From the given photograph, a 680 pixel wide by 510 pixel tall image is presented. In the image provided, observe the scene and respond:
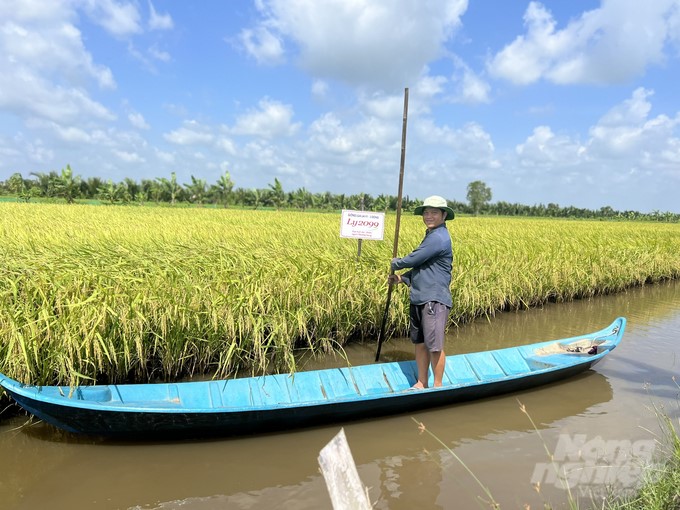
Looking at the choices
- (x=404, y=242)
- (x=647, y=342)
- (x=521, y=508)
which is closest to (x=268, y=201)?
(x=404, y=242)

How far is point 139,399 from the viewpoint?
3.19 metres

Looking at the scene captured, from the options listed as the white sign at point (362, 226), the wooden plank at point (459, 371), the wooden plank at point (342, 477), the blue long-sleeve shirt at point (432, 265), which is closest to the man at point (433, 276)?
the blue long-sleeve shirt at point (432, 265)

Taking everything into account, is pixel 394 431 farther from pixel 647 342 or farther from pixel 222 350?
pixel 647 342

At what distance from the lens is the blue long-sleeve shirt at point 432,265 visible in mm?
3543

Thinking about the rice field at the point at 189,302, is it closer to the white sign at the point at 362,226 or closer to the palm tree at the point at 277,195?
the white sign at the point at 362,226

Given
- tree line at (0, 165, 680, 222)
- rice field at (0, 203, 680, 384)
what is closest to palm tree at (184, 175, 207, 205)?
tree line at (0, 165, 680, 222)

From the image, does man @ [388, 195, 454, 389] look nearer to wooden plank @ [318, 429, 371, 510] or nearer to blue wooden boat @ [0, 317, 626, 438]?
blue wooden boat @ [0, 317, 626, 438]

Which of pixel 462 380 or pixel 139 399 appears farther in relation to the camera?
pixel 462 380

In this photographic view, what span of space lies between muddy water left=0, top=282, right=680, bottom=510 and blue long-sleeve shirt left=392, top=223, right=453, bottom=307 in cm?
105

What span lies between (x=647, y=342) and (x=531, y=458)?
13.7ft

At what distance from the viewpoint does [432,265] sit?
11.9ft

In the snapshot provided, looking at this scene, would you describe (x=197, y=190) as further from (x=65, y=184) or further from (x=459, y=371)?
(x=459, y=371)

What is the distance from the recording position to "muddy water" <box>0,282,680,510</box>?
265 centimetres

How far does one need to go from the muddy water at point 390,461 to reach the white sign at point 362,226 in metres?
2.24
